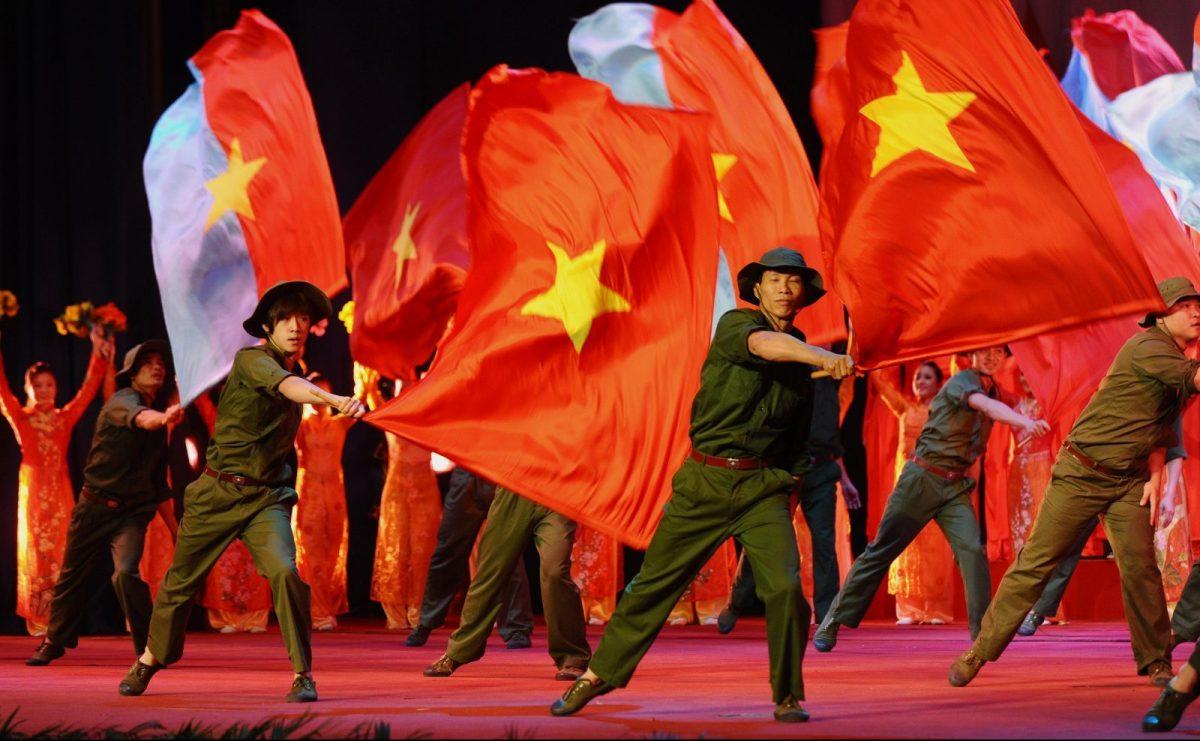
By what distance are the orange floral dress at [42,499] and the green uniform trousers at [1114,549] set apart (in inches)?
283

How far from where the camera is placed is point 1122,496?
625cm

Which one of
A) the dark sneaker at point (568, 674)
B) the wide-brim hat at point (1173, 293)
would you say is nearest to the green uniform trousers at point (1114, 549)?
the wide-brim hat at point (1173, 293)

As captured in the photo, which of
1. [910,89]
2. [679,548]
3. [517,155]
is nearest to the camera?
[679,548]

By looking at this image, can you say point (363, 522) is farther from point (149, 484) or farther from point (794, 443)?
point (794, 443)

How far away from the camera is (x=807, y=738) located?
15.4 ft

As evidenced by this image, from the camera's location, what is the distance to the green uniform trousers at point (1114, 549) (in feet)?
20.5

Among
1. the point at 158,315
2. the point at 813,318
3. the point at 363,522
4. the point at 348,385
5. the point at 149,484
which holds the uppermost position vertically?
the point at 813,318

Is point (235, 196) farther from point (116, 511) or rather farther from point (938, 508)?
point (938, 508)

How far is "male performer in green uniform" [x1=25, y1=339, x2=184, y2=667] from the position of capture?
8.29 meters

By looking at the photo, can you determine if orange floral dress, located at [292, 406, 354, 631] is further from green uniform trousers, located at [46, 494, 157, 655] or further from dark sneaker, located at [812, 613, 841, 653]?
dark sneaker, located at [812, 613, 841, 653]

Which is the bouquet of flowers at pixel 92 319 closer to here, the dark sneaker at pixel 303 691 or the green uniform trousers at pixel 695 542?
the dark sneaker at pixel 303 691

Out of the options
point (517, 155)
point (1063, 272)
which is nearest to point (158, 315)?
point (517, 155)

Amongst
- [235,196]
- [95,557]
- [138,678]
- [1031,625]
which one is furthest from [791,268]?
[235,196]

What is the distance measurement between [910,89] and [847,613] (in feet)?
9.63
